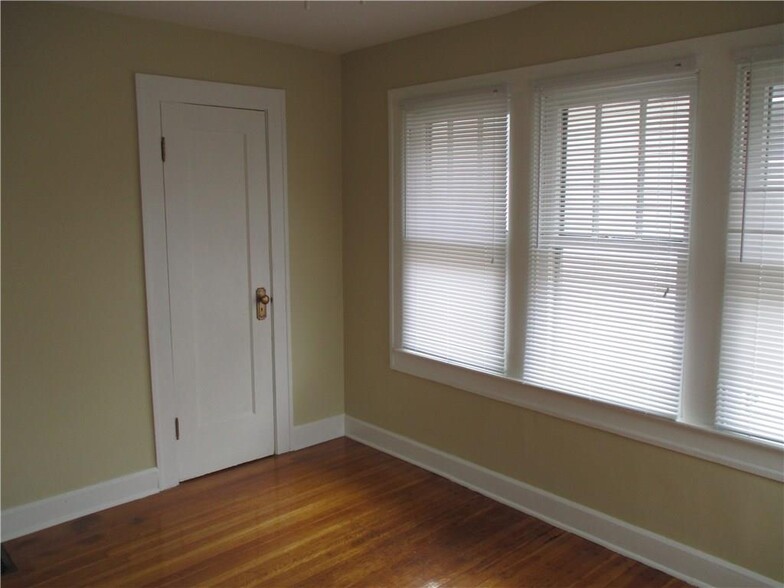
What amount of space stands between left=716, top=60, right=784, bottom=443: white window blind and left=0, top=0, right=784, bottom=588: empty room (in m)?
0.01

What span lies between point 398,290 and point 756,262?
1989 millimetres

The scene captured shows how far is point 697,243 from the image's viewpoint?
2.57 metres

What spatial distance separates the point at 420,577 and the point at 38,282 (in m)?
2.19

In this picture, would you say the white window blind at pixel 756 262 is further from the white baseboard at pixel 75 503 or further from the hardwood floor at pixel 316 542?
the white baseboard at pixel 75 503

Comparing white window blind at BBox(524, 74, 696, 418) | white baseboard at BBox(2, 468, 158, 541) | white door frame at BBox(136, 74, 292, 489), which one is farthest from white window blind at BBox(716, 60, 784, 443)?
white baseboard at BBox(2, 468, 158, 541)

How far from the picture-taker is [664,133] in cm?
263

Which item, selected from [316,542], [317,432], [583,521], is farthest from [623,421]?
[317,432]

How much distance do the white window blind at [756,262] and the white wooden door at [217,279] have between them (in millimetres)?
2480

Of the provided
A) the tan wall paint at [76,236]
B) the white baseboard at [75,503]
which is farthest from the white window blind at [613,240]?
the white baseboard at [75,503]

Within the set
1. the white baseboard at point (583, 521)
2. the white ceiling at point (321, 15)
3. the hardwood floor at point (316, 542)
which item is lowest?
the hardwood floor at point (316, 542)

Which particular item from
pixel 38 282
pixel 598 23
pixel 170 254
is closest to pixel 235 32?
pixel 170 254

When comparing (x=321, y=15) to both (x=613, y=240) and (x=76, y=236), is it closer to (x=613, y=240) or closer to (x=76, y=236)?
(x=76, y=236)

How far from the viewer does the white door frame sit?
11.0 feet

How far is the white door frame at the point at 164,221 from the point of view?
132 inches
